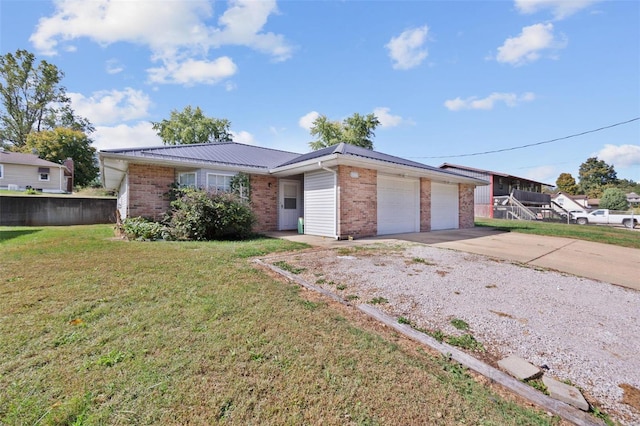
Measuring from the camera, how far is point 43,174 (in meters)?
25.6

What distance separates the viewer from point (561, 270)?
529cm

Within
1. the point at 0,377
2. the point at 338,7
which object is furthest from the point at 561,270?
the point at 338,7

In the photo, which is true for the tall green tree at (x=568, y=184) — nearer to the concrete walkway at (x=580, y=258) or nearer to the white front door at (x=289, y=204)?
the concrete walkway at (x=580, y=258)

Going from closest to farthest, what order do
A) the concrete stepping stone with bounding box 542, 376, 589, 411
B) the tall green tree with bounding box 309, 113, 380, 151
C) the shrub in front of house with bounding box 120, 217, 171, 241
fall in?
the concrete stepping stone with bounding box 542, 376, 589, 411 → the shrub in front of house with bounding box 120, 217, 171, 241 → the tall green tree with bounding box 309, 113, 380, 151

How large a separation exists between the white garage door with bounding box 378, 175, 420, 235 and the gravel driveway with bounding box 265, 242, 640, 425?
183 inches

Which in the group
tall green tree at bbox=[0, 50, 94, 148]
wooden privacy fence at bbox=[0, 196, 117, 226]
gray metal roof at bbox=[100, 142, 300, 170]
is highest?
tall green tree at bbox=[0, 50, 94, 148]

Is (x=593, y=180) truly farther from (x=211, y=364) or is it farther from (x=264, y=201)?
(x=211, y=364)

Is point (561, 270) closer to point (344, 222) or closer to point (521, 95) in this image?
point (344, 222)

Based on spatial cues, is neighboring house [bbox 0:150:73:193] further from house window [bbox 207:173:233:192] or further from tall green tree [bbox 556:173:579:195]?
tall green tree [bbox 556:173:579:195]

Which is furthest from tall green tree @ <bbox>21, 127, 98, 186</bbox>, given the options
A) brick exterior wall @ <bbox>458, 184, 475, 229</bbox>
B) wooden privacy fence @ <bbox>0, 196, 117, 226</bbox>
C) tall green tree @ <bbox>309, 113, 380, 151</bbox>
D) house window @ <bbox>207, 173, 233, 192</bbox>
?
brick exterior wall @ <bbox>458, 184, 475, 229</bbox>

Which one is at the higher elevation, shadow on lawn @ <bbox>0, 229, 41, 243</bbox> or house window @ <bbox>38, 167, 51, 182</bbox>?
house window @ <bbox>38, 167, 51, 182</bbox>

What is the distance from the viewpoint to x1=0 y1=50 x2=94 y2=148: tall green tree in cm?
2847

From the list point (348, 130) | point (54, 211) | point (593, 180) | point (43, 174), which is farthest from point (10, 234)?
point (593, 180)

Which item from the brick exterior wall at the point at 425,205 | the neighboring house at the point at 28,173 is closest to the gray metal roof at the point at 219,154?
the brick exterior wall at the point at 425,205
